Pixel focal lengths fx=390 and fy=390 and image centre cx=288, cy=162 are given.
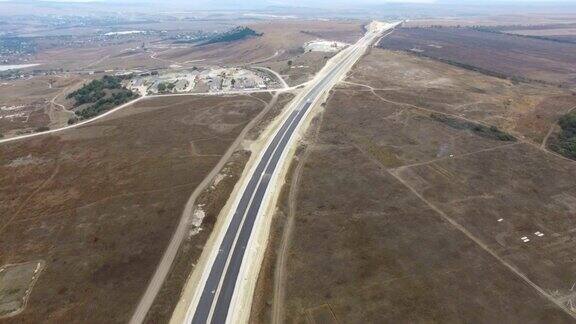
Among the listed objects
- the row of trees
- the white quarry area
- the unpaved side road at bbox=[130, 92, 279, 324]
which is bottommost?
the unpaved side road at bbox=[130, 92, 279, 324]

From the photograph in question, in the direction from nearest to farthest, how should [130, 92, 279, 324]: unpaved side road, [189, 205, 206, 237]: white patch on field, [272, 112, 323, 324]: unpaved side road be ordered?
[272, 112, 323, 324]: unpaved side road < [130, 92, 279, 324]: unpaved side road < [189, 205, 206, 237]: white patch on field

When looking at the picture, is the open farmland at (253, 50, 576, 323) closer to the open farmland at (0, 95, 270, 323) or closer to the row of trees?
the open farmland at (0, 95, 270, 323)

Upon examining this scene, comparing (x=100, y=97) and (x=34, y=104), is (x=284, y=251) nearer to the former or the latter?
(x=100, y=97)

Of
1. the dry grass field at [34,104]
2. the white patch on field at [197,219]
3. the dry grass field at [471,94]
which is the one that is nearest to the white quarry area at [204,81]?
the dry grass field at [34,104]

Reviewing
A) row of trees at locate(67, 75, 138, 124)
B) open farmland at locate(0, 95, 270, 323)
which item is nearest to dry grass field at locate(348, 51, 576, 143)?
open farmland at locate(0, 95, 270, 323)

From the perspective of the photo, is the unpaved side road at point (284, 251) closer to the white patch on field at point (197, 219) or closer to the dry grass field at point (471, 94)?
the white patch on field at point (197, 219)

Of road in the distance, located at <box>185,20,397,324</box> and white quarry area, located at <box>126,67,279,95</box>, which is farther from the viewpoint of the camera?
white quarry area, located at <box>126,67,279,95</box>
